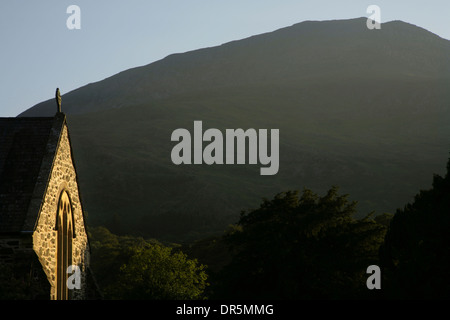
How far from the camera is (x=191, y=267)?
36844 mm

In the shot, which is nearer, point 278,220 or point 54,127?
point 54,127

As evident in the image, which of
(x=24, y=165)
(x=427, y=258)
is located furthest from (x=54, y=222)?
(x=427, y=258)

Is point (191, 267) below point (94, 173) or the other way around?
below

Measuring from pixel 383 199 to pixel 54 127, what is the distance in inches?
5319

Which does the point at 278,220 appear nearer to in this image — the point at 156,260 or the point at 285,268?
the point at 285,268

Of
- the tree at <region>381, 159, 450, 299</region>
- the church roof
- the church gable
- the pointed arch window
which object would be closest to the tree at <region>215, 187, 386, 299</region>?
the tree at <region>381, 159, 450, 299</region>

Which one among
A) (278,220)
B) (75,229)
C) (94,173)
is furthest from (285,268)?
(94,173)

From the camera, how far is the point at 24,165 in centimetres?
2514

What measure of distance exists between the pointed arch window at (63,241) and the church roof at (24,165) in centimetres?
187

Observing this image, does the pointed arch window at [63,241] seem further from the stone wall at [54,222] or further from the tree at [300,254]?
the tree at [300,254]

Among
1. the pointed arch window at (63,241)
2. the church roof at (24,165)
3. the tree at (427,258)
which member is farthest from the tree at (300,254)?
the church roof at (24,165)

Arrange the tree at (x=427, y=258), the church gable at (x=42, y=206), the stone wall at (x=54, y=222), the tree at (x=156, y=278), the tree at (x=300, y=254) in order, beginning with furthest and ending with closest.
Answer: the tree at (x=156, y=278), the tree at (x=300, y=254), the stone wall at (x=54, y=222), the church gable at (x=42, y=206), the tree at (x=427, y=258)

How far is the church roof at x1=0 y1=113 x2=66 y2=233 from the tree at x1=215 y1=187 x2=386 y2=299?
8305 millimetres

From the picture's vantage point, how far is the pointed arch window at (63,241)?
2592cm
